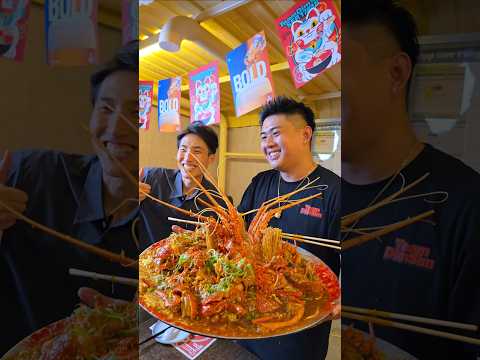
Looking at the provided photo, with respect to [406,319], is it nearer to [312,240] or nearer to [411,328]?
[411,328]

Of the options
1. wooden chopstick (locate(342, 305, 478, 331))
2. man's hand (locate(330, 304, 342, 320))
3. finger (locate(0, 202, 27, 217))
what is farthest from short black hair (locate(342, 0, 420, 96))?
finger (locate(0, 202, 27, 217))

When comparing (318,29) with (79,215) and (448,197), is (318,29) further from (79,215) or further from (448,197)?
(79,215)

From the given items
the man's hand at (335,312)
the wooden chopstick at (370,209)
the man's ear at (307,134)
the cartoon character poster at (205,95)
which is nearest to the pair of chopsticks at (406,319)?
the wooden chopstick at (370,209)

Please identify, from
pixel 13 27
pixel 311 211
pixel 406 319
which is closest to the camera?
pixel 13 27

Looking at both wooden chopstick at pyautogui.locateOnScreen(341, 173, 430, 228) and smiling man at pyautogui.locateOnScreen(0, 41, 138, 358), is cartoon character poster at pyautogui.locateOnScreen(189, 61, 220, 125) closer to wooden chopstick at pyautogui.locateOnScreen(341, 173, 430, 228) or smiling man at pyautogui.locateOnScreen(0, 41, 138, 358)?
smiling man at pyautogui.locateOnScreen(0, 41, 138, 358)

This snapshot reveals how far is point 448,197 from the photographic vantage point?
0.68m

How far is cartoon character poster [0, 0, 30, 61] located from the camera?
61 cm

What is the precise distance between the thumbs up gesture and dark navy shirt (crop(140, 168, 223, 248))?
734 millimetres

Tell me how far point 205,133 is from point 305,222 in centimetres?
69

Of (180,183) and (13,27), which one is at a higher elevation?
(13,27)

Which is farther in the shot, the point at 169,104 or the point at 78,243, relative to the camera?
the point at 169,104

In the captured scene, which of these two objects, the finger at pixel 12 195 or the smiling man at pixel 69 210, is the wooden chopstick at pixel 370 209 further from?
the finger at pixel 12 195

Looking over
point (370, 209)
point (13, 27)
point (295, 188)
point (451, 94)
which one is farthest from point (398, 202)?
point (13, 27)

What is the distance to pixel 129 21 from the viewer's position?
667 millimetres
